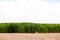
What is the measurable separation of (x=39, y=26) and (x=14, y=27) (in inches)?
134

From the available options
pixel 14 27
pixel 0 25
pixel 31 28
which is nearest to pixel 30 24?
pixel 31 28

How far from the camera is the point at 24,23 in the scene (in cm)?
2319

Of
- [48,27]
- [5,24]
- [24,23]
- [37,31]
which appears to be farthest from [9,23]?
[48,27]

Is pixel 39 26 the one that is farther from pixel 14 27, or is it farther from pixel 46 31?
pixel 14 27

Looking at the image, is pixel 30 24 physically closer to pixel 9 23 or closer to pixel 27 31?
pixel 27 31

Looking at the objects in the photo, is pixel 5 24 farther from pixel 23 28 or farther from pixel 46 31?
pixel 46 31

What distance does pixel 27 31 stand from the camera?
72.8 feet

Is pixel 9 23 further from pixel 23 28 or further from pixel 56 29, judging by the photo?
pixel 56 29

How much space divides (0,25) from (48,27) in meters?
6.66

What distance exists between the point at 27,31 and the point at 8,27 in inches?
104

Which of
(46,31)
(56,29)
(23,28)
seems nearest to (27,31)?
(23,28)

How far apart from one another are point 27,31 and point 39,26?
179 centimetres

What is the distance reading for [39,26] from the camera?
2242 cm

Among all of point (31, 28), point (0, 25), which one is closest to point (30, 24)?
A: point (31, 28)
